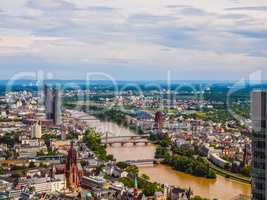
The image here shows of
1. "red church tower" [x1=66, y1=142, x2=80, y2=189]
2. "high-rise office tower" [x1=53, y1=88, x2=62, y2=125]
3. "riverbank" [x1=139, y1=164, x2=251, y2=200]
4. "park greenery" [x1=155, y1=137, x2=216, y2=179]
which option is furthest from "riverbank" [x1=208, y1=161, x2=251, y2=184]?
"high-rise office tower" [x1=53, y1=88, x2=62, y2=125]

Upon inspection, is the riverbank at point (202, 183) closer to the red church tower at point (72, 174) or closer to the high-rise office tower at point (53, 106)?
the red church tower at point (72, 174)

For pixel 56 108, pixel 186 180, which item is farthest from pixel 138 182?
pixel 56 108

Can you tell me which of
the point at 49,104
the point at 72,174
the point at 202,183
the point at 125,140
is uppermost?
the point at 49,104

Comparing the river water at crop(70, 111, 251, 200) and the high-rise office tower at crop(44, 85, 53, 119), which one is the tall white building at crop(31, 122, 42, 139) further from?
the high-rise office tower at crop(44, 85, 53, 119)

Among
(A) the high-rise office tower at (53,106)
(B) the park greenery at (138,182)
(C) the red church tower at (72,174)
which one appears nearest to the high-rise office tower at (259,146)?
(B) the park greenery at (138,182)

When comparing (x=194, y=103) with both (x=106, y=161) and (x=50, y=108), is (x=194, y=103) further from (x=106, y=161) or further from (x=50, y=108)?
(x=106, y=161)

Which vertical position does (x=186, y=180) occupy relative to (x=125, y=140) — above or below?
below

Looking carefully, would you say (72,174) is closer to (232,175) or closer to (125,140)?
(232,175)

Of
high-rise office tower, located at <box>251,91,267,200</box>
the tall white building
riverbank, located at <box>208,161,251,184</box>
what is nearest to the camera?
high-rise office tower, located at <box>251,91,267,200</box>

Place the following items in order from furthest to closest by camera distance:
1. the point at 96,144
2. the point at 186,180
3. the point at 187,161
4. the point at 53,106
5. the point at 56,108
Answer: the point at 53,106
the point at 56,108
the point at 96,144
the point at 187,161
the point at 186,180
